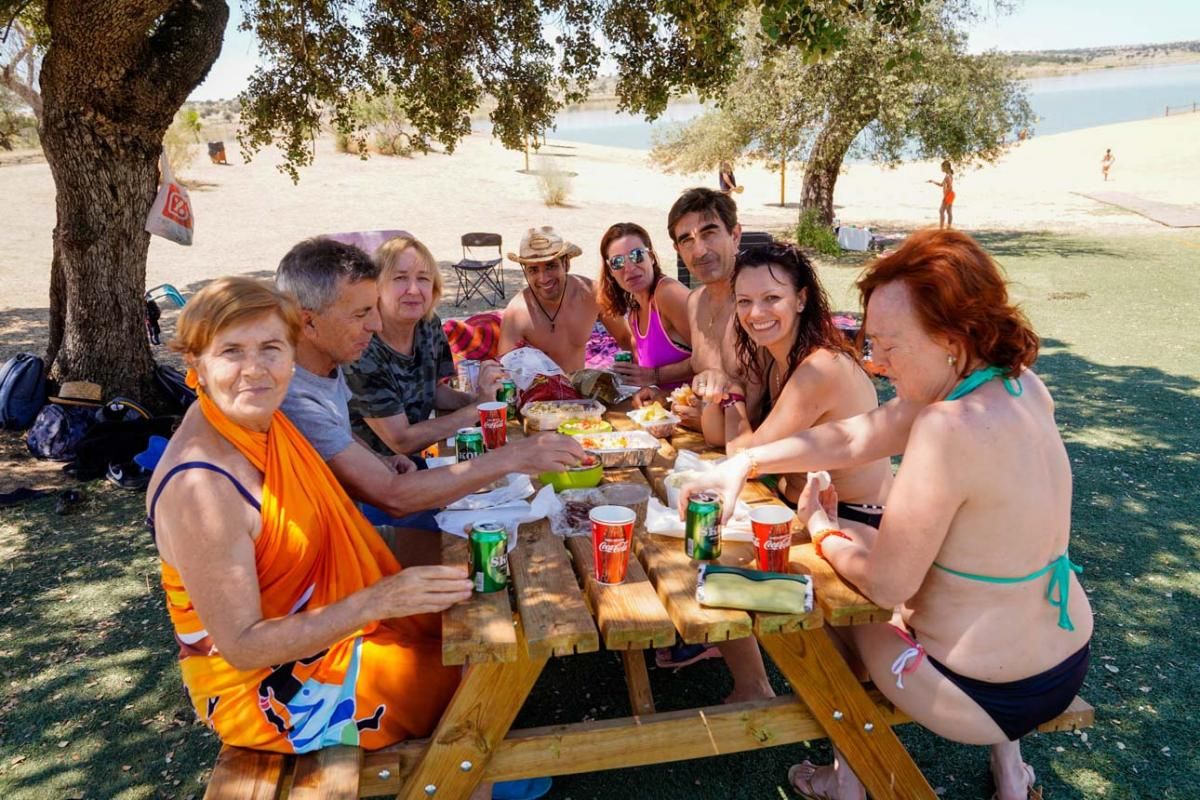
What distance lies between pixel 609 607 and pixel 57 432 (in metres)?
5.45

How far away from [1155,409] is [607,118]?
4970 inches

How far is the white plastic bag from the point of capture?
243 inches

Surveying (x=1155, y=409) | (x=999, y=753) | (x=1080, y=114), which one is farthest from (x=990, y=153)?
(x=1080, y=114)

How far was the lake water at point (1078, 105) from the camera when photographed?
67.9 meters

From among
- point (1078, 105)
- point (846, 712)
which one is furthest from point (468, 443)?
point (1078, 105)

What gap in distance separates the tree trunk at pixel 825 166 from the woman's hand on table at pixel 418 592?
47.0ft

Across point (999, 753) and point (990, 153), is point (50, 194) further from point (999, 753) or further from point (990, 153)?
point (999, 753)

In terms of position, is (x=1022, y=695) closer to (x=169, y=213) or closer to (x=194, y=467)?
(x=194, y=467)

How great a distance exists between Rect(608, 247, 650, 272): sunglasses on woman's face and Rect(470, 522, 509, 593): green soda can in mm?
2596

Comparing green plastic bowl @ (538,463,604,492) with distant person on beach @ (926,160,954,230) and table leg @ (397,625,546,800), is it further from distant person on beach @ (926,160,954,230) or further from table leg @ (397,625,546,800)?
distant person on beach @ (926,160,954,230)

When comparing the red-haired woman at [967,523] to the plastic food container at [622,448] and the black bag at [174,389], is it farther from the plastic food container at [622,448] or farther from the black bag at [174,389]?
the black bag at [174,389]

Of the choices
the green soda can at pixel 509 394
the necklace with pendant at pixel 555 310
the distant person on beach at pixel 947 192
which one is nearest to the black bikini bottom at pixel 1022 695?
the green soda can at pixel 509 394

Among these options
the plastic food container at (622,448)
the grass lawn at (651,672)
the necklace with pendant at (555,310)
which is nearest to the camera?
the grass lawn at (651,672)

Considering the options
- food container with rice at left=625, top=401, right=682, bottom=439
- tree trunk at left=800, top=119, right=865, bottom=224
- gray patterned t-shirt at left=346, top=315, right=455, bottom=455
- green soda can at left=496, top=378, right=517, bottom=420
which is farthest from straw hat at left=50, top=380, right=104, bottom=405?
tree trunk at left=800, top=119, right=865, bottom=224
